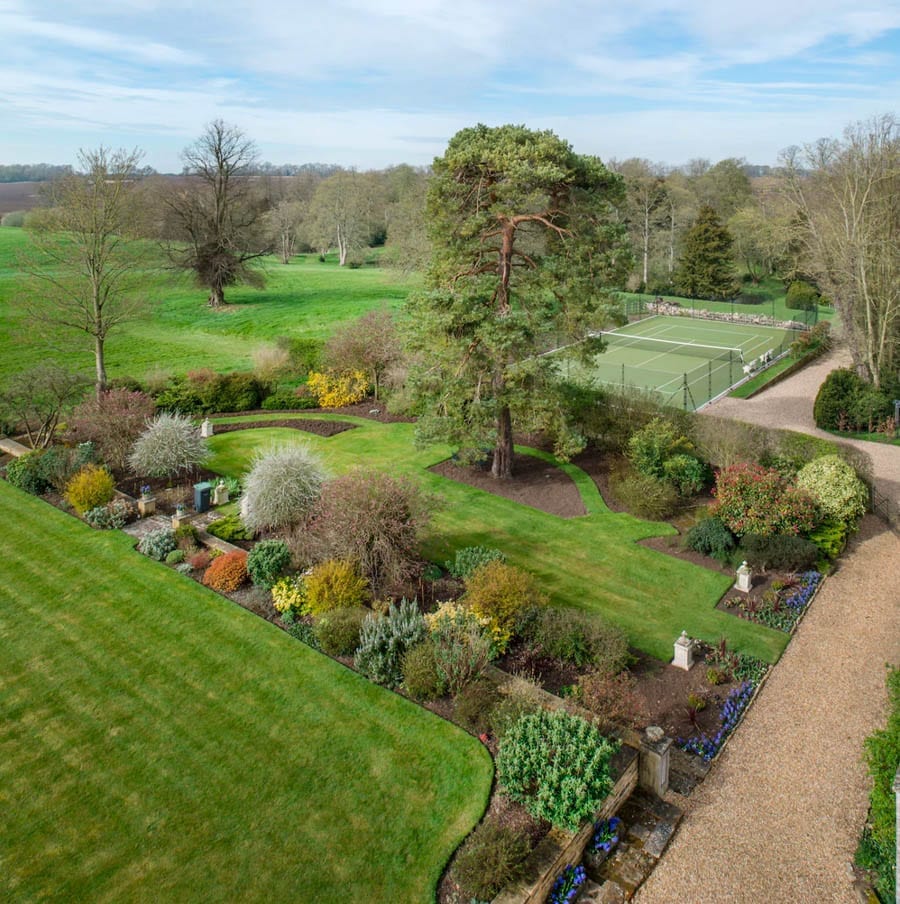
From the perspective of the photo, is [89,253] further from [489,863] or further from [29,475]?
[489,863]

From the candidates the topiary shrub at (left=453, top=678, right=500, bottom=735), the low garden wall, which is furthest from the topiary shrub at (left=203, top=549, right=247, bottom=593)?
the low garden wall

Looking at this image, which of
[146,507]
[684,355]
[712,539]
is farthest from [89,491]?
[684,355]

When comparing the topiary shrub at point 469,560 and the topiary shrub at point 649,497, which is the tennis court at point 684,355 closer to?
the topiary shrub at point 649,497

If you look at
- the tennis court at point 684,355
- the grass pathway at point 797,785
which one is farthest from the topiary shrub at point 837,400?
the grass pathway at point 797,785

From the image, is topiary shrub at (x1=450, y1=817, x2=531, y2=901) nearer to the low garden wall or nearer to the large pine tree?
the low garden wall

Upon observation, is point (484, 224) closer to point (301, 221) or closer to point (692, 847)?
point (692, 847)

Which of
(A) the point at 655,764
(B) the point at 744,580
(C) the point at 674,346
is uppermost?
(C) the point at 674,346
